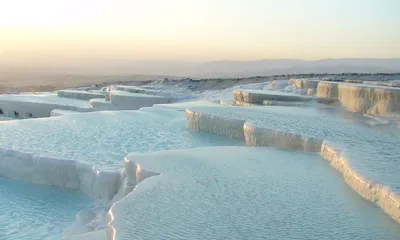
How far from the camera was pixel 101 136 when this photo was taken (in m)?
6.91

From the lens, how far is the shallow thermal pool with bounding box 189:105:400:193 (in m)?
3.86

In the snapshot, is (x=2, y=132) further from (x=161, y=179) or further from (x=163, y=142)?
(x=161, y=179)

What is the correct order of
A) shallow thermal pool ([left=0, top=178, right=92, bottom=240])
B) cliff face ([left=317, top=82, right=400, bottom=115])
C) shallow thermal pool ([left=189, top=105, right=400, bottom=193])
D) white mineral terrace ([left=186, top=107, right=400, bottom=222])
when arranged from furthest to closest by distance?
cliff face ([left=317, top=82, right=400, bottom=115]) → shallow thermal pool ([left=0, top=178, right=92, bottom=240]) → shallow thermal pool ([left=189, top=105, right=400, bottom=193]) → white mineral terrace ([left=186, top=107, right=400, bottom=222])

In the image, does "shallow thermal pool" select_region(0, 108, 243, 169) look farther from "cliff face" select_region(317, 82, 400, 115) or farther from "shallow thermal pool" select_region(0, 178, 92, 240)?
"cliff face" select_region(317, 82, 400, 115)

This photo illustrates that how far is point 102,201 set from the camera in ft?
16.2

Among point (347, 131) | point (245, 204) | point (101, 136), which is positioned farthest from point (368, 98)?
point (245, 204)

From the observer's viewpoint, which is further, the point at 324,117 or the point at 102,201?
the point at 324,117

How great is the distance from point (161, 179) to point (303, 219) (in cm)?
142

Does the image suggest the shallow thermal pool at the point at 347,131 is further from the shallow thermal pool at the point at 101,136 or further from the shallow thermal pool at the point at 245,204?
the shallow thermal pool at the point at 101,136

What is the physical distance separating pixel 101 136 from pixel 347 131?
3654 millimetres

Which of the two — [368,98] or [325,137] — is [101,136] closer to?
[325,137]

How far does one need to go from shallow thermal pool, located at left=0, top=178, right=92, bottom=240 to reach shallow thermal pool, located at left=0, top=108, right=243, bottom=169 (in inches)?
18.2

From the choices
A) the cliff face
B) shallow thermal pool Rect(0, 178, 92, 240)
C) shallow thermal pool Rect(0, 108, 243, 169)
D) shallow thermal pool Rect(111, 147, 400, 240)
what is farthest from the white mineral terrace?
shallow thermal pool Rect(0, 178, 92, 240)

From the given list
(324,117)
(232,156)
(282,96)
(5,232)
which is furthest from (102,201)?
(282,96)
